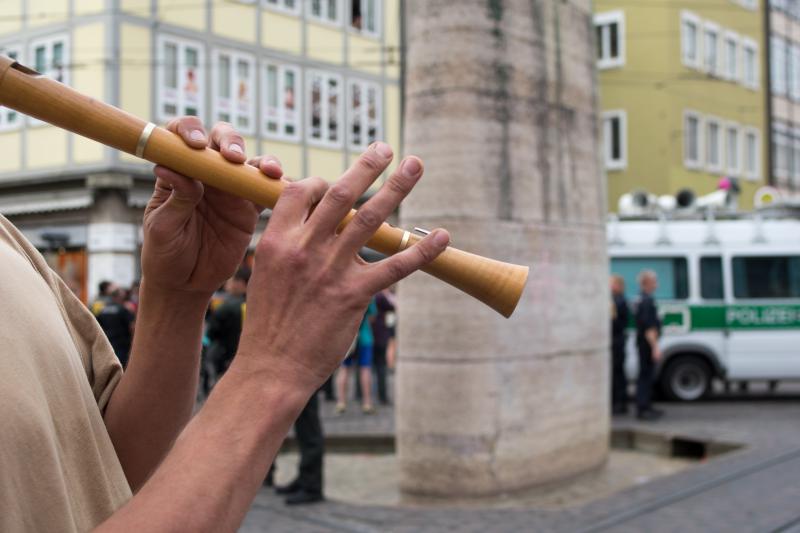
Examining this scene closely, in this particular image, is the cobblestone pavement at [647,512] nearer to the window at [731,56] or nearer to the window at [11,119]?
the window at [11,119]

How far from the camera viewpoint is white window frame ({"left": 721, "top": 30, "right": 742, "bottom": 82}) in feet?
102

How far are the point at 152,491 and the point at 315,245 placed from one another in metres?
0.35

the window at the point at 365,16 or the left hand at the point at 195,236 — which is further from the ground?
the window at the point at 365,16

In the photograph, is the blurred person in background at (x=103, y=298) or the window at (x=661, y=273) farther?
the window at (x=661, y=273)

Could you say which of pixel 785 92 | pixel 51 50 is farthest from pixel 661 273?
pixel 785 92

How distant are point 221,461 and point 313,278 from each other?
24 cm

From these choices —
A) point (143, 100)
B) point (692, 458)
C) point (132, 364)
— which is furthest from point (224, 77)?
point (132, 364)

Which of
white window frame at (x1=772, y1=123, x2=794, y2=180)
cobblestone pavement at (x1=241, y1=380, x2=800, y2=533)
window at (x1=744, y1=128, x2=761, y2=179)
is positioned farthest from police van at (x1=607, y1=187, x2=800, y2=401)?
white window frame at (x1=772, y1=123, x2=794, y2=180)

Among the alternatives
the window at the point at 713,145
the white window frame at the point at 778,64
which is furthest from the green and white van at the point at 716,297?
the white window frame at the point at 778,64

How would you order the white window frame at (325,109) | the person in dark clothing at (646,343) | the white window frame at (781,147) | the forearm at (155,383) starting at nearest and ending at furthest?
1. the forearm at (155,383)
2. the person in dark clothing at (646,343)
3. the white window frame at (325,109)
4. the white window frame at (781,147)

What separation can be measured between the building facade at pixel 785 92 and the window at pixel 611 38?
7066 mm

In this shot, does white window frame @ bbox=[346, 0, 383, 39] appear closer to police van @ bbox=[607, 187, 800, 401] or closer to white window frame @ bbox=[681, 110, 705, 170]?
white window frame @ bbox=[681, 110, 705, 170]

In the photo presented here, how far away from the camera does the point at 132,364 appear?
5.25 feet

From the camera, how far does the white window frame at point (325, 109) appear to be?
23703 millimetres
